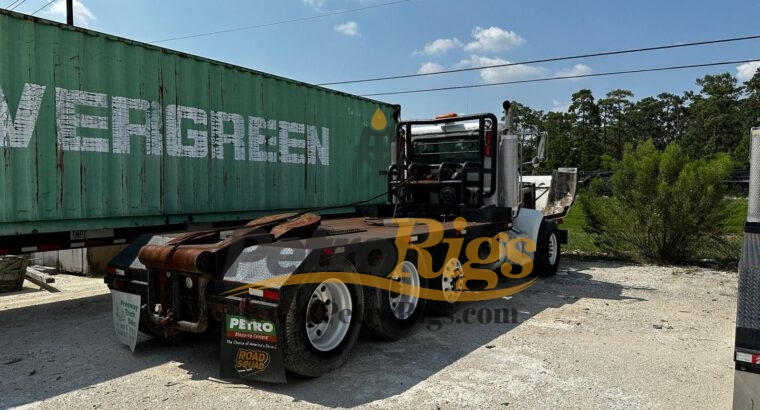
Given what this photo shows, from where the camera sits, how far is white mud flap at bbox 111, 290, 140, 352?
4777 millimetres

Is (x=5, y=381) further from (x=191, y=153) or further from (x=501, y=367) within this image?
(x=501, y=367)

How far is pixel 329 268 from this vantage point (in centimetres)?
435

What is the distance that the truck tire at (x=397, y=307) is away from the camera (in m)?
4.98

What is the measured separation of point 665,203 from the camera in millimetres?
10445

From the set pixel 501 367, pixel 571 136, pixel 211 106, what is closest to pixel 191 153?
pixel 211 106

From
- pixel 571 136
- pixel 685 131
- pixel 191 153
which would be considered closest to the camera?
pixel 191 153

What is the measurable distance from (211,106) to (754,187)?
22.2ft

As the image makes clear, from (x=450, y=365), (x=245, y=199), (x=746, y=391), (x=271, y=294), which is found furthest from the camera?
(x=245, y=199)

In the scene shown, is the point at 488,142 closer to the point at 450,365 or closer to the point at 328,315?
the point at 450,365

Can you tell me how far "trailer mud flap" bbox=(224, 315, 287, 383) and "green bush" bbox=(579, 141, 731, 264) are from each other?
9.05 metres

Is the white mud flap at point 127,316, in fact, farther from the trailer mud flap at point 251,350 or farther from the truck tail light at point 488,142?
the truck tail light at point 488,142

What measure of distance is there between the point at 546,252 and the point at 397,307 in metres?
4.29

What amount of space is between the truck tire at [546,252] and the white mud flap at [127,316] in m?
6.31

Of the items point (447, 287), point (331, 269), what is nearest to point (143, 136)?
point (331, 269)
